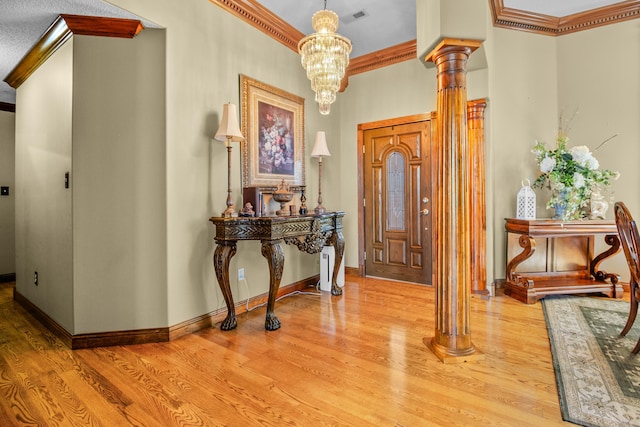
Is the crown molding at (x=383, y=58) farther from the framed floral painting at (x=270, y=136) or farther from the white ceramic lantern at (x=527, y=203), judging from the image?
the white ceramic lantern at (x=527, y=203)

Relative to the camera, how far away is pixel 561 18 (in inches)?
150

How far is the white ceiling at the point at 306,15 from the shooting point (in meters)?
2.27

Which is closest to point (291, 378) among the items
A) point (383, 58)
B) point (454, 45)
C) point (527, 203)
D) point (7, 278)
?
point (454, 45)

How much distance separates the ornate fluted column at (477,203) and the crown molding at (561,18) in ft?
3.41

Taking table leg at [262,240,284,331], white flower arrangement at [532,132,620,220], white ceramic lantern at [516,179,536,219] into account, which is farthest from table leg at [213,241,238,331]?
white flower arrangement at [532,132,620,220]

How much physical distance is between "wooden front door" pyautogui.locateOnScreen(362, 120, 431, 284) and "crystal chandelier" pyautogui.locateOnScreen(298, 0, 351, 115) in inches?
71.7

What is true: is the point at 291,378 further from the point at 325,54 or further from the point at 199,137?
the point at 325,54

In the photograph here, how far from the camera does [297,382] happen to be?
6.40 ft

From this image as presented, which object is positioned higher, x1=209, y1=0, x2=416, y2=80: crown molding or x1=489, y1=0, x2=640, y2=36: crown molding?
x1=489, y1=0, x2=640, y2=36: crown molding

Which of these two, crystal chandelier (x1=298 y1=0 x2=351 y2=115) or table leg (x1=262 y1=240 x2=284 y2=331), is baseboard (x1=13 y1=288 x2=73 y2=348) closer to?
table leg (x1=262 y1=240 x2=284 y2=331)

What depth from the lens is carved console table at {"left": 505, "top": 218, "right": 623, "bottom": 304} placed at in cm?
334

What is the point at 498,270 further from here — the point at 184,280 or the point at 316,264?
the point at 184,280

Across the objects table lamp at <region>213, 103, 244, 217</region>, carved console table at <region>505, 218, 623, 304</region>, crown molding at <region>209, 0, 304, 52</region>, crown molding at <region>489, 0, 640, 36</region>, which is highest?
crown molding at <region>489, 0, 640, 36</region>

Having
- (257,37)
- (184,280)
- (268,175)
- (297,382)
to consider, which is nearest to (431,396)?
(297,382)
